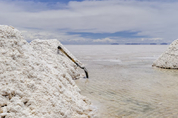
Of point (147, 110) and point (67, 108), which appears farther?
point (147, 110)

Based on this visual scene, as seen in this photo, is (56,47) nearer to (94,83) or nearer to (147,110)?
(94,83)

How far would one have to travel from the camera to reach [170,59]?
13930 mm

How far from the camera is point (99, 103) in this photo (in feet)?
19.2

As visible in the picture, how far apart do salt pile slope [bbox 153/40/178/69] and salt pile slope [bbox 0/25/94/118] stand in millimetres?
10629

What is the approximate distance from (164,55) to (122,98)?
389 inches

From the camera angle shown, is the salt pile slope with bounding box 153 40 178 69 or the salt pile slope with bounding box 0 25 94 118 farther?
the salt pile slope with bounding box 153 40 178 69

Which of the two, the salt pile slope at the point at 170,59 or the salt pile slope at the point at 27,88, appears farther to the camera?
the salt pile slope at the point at 170,59

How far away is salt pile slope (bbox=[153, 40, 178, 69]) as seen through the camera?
13555 mm

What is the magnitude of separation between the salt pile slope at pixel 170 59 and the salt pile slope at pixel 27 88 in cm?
1063

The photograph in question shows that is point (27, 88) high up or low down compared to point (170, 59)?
up

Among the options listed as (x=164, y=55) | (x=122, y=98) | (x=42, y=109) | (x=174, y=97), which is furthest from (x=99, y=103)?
(x=164, y=55)

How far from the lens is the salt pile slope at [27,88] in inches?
144

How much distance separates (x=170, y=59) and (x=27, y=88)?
12.8 m

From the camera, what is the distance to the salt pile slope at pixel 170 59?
13.6 metres
